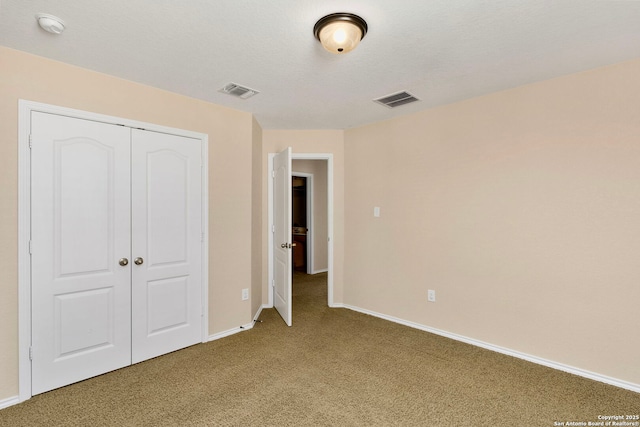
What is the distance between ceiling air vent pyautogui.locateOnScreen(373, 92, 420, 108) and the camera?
285cm

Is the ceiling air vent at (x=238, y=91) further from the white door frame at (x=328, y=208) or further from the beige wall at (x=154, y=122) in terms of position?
the white door frame at (x=328, y=208)

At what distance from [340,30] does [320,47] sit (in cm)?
36

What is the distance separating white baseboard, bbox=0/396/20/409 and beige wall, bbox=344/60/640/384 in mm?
3261

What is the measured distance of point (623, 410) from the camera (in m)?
1.95

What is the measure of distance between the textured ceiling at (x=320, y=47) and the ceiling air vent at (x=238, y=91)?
0.08 m

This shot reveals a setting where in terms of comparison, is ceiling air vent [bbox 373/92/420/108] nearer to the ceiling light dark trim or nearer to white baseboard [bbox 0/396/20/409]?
the ceiling light dark trim

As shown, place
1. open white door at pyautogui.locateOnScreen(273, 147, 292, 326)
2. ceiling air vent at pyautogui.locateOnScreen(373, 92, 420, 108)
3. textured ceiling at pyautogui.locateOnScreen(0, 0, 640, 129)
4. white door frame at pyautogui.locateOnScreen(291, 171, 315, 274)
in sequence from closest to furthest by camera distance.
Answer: textured ceiling at pyautogui.locateOnScreen(0, 0, 640, 129) < ceiling air vent at pyautogui.locateOnScreen(373, 92, 420, 108) < open white door at pyautogui.locateOnScreen(273, 147, 292, 326) < white door frame at pyautogui.locateOnScreen(291, 171, 315, 274)

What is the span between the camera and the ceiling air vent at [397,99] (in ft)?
9.35

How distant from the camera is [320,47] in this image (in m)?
2.00

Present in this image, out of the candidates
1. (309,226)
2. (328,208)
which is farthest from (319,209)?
(328,208)

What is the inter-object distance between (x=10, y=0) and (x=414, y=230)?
3.51 metres

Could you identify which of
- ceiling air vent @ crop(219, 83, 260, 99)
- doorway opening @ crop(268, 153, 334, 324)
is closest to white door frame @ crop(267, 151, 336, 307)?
ceiling air vent @ crop(219, 83, 260, 99)

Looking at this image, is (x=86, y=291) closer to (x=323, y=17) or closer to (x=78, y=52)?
(x=78, y=52)

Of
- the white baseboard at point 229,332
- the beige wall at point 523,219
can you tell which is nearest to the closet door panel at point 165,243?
the white baseboard at point 229,332
